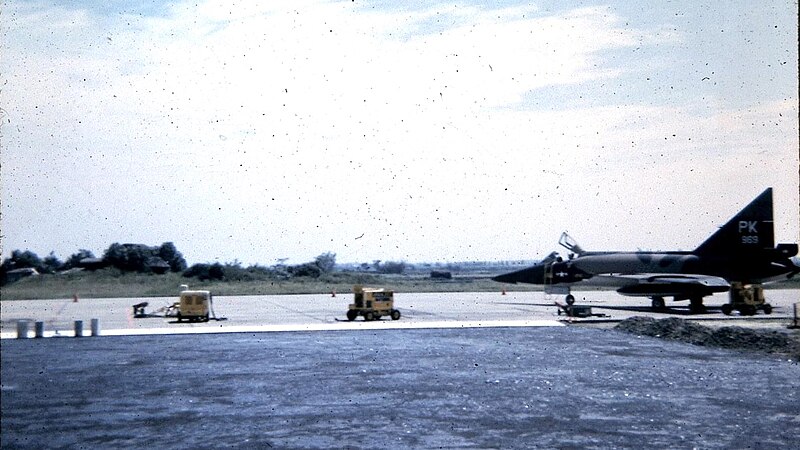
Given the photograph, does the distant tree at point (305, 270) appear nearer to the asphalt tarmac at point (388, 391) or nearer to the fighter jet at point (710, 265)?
the fighter jet at point (710, 265)

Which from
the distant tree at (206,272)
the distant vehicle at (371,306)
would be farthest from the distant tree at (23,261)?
the distant tree at (206,272)

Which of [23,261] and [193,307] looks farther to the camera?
[193,307]

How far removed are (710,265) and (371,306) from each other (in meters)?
21.8

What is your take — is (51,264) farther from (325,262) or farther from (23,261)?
(325,262)

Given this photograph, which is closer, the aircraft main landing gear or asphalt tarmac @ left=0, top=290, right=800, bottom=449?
asphalt tarmac @ left=0, top=290, right=800, bottom=449

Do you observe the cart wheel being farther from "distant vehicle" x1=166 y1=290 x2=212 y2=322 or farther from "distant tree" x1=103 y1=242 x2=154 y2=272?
"distant tree" x1=103 y1=242 x2=154 y2=272

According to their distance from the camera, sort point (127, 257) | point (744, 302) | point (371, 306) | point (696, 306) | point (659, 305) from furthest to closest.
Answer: point (659, 305), point (696, 306), point (744, 302), point (127, 257), point (371, 306)

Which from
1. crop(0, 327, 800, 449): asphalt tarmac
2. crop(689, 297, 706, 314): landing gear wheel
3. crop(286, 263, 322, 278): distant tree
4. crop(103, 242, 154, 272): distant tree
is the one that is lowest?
crop(0, 327, 800, 449): asphalt tarmac

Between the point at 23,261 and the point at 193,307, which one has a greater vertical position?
the point at 23,261

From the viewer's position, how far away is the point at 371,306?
4394 cm

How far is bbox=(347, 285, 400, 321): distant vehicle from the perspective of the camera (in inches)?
1727

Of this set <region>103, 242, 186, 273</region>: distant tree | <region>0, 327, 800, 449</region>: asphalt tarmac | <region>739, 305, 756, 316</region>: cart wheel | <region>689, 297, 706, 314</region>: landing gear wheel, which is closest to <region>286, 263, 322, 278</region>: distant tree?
<region>103, 242, 186, 273</region>: distant tree

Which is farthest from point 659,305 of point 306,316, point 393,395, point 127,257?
point 393,395

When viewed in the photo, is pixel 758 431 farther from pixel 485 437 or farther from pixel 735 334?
pixel 735 334
